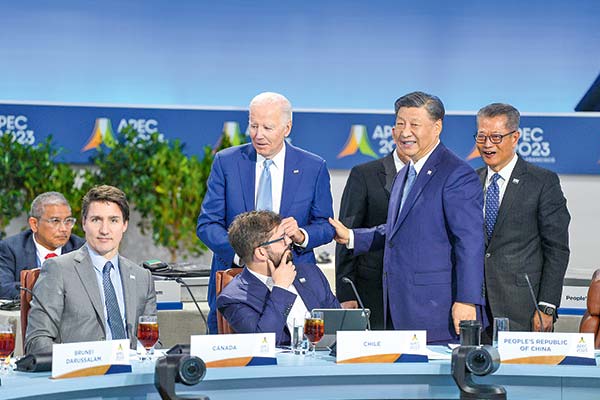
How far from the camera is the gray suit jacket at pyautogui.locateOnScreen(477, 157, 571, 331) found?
4078mm

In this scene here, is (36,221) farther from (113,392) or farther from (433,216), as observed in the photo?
(113,392)

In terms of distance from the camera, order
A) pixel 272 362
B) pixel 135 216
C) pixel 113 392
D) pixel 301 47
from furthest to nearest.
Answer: pixel 301 47 → pixel 135 216 → pixel 272 362 → pixel 113 392

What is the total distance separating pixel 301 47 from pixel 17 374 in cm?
660

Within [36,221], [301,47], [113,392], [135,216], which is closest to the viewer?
[113,392]

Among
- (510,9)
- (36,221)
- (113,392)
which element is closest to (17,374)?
(113,392)

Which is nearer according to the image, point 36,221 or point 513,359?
point 513,359

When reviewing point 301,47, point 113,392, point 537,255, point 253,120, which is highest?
point 301,47

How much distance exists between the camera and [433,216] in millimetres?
3631

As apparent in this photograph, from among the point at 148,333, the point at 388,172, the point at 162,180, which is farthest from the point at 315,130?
the point at 148,333

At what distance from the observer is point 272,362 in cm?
287

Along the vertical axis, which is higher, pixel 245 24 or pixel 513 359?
pixel 245 24

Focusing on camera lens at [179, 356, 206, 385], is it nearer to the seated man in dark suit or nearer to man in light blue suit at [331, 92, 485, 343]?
the seated man in dark suit

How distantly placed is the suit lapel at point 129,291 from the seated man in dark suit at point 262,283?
0.28 m

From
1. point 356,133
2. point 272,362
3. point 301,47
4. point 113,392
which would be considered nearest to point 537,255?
point 272,362
